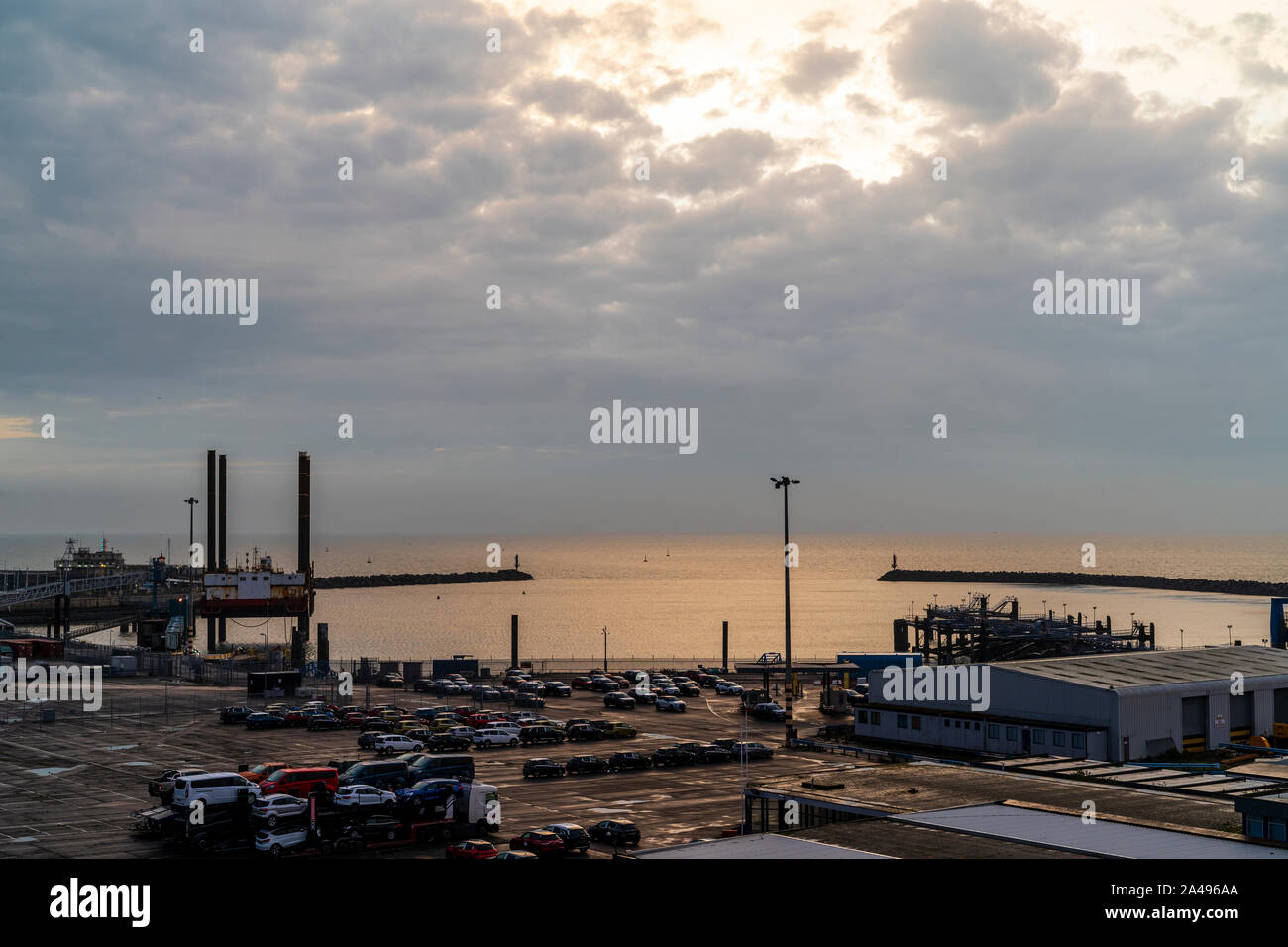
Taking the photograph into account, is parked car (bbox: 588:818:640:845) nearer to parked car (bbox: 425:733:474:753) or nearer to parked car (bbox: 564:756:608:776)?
parked car (bbox: 564:756:608:776)

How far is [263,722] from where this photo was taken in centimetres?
6056

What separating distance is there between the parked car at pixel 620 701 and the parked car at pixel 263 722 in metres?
22.2

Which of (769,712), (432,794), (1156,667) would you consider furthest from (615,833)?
(1156,667)

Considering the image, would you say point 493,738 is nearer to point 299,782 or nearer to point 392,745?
point 392,745

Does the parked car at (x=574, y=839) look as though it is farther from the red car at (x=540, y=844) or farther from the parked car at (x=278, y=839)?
the parked car at (x=278, y=839)

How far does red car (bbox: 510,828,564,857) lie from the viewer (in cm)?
3246

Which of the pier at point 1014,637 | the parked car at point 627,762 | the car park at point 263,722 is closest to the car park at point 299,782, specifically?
the parked car at point 627,762

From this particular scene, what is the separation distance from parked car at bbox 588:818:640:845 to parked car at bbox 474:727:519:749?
2168 centimetres

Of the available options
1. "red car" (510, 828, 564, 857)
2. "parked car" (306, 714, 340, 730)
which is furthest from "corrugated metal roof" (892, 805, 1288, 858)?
"parked car" (306, 714, 340, 730)

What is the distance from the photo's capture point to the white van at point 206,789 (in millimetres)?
35250
